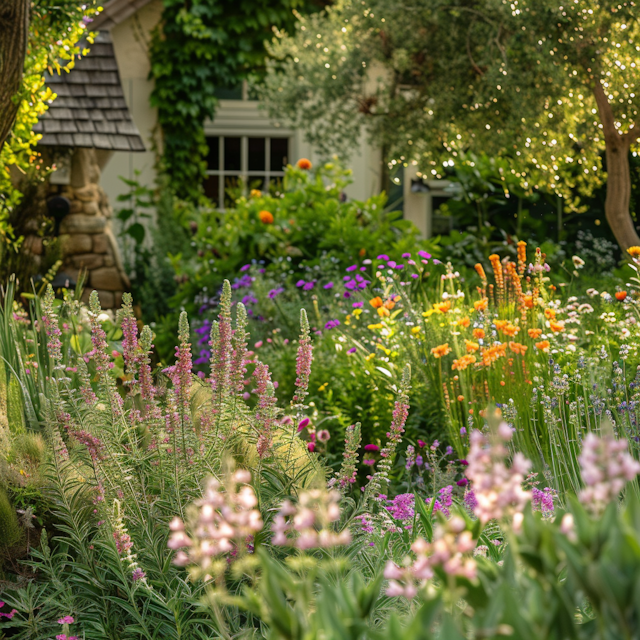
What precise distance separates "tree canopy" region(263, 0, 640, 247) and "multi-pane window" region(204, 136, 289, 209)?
2568 mm

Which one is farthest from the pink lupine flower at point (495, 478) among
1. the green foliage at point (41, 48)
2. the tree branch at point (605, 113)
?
the tree branch at point (605, 113)

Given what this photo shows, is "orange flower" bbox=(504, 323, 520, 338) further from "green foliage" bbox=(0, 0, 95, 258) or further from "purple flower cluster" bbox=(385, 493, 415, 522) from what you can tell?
"green foliage" bbox=(0, 0, 95, 258)

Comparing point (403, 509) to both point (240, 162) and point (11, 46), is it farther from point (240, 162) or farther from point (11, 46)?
point (240, 162)

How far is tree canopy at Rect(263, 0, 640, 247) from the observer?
203 inches

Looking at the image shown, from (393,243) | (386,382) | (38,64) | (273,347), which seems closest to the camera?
(386,382)

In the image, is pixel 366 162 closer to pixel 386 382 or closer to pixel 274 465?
pixel 386 382

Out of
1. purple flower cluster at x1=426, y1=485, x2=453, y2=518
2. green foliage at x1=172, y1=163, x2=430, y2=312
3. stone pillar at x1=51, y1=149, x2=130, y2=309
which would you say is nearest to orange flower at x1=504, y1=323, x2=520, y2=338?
purple flower cluster at x1=426, y1=485, x2=453, y2=518

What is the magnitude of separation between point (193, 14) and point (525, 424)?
7.95 m

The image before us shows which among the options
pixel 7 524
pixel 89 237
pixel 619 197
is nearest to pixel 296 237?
pixel 89 237

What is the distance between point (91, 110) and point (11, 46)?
14.9 ft

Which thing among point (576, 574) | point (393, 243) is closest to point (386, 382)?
point (393, 243)

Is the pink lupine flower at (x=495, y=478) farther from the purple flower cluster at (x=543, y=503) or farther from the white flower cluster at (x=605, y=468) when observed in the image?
the purple flower cluster at (x=543, y=503)

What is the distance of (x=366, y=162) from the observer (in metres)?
9.58

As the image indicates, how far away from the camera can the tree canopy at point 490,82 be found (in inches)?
203
